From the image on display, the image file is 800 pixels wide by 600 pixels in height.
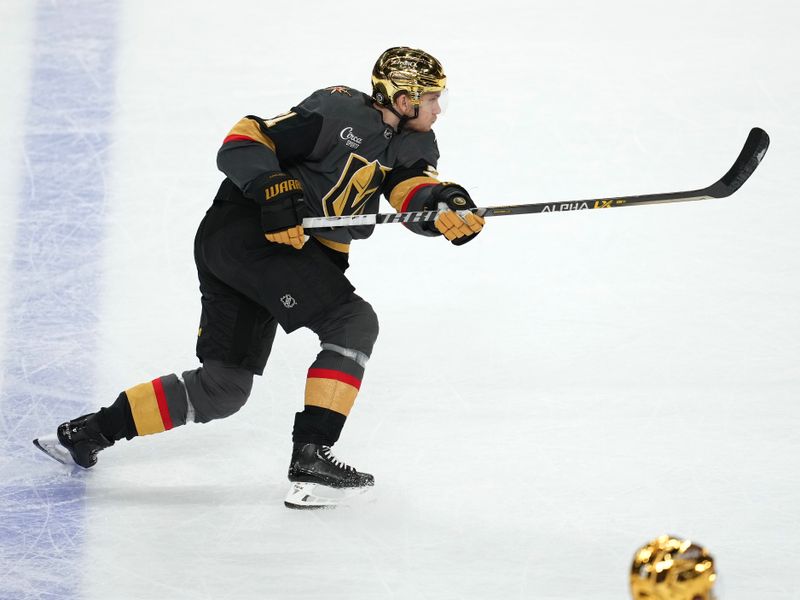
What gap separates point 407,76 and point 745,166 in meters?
0.91

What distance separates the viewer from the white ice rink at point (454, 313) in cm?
289

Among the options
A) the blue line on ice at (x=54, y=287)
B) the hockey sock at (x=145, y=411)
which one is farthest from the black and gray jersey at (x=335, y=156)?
the blue line on ice at (x=54, y=287)

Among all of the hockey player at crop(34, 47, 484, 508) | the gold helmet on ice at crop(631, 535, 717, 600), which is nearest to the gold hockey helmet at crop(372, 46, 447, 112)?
the hockey player at crop(34, 47, 484, 508)

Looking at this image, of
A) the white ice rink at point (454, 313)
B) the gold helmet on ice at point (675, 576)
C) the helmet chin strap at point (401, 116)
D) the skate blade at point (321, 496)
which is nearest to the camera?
the gold helmet on ice at point (675, 576)

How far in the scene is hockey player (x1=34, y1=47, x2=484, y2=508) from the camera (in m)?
2.97

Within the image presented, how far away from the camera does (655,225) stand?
4254 millimetres

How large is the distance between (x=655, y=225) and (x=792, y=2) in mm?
1832

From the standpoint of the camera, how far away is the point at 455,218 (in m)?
3.04

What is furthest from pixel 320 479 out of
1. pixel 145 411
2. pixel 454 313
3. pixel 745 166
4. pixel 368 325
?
pixel 745 166

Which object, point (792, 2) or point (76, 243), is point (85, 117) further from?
point (792, 2)

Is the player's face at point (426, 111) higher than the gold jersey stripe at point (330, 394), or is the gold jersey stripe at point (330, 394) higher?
the player's face at point (426, 111)

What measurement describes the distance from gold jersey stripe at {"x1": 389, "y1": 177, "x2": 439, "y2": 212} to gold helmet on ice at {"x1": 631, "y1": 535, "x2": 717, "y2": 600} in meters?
2.09

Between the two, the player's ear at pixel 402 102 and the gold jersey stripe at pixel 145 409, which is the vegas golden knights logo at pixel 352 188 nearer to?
the player's ear at pixel 402 102

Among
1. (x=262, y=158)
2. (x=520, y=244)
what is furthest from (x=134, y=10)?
(x=262, y=158)
